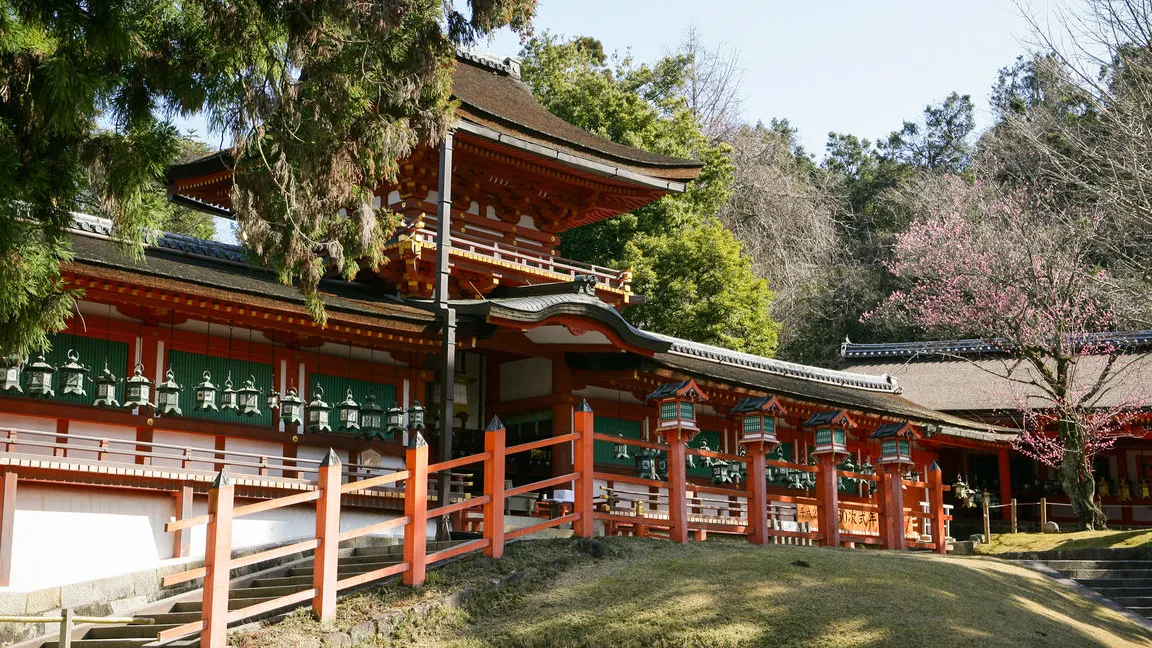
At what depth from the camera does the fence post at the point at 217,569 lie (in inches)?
411

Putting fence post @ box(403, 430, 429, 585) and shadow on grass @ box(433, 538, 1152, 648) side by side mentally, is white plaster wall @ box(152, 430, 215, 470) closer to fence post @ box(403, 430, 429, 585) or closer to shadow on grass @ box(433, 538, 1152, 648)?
fence post @ box(403, 430, 429, 585)

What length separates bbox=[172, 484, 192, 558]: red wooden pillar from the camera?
1583 cm

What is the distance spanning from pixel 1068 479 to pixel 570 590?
64.8 ft

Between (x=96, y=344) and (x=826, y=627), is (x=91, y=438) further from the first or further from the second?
(x=826, y=627)

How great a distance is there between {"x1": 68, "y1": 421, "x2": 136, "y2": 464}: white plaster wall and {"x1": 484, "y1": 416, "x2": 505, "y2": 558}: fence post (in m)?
5.27

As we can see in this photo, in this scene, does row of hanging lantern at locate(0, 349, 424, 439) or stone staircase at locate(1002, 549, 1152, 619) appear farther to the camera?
stone staircase at locate(1002, 549, 1152, 619)

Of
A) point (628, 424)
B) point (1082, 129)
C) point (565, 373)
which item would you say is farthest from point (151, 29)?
point (1082, 129)

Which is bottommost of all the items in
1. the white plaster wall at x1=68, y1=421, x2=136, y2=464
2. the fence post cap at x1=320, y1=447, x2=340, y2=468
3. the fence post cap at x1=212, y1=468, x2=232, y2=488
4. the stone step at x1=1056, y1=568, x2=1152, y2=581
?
the stone step at x1=1056, y1=568, x2=1152, y2=581

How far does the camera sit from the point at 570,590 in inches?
469

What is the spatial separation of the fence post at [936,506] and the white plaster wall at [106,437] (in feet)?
39.9

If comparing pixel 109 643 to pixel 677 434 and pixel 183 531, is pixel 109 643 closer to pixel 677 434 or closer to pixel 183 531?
pixel 183 531

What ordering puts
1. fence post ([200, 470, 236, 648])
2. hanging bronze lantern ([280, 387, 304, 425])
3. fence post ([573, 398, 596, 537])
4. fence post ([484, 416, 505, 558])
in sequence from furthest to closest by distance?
hanging bronze lantern ([280, 387, 304, 425]) < fence post ([573, 398, 596, 537]) < fence post ([484, 416, 505, 558]) < fence post ([200, 470, 236, 648])

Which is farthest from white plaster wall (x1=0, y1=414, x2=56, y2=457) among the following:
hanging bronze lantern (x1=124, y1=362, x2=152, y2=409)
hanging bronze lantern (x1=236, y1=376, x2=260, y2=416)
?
hanging bronze lantern (x1=236, y1=376, x2=260, y2=416)

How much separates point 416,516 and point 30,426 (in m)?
6.23
